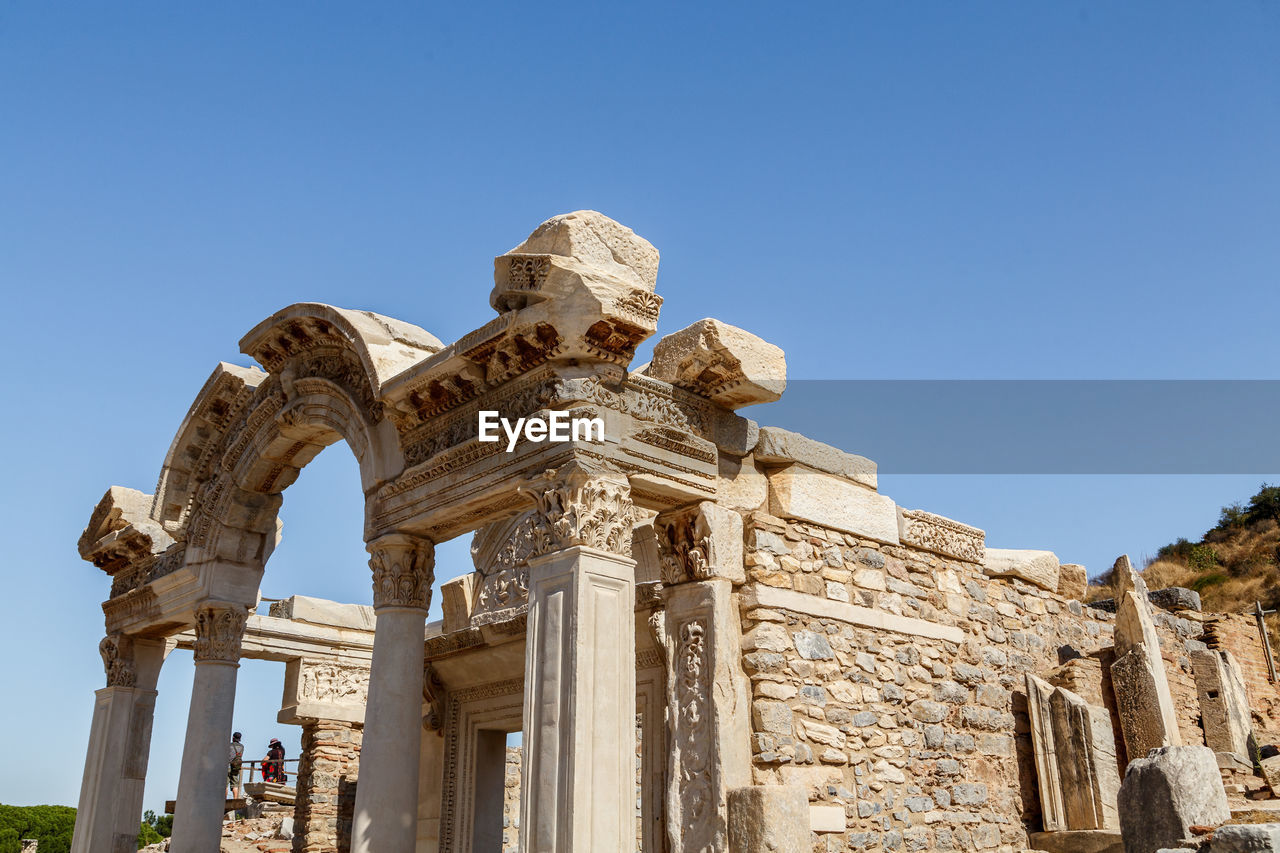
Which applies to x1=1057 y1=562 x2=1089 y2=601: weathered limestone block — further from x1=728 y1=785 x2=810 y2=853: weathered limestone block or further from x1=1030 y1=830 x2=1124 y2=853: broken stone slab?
x1=728 y1=785 x2=810 y2=853: weathered limestone block

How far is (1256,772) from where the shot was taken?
461 inches

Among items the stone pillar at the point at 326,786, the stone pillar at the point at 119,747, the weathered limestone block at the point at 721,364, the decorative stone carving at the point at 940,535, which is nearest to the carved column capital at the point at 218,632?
the stone pillar at the point at 119,747

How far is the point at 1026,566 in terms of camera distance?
963cm

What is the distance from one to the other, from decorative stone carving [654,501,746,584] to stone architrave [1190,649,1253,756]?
303 inches

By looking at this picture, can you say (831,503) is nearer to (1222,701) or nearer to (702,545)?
(702,545)

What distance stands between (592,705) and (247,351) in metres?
5.83

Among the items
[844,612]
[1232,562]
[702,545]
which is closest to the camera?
[702,545]

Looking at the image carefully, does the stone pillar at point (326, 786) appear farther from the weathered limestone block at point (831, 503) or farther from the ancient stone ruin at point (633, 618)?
the weathered limestone block at point (831, 503)

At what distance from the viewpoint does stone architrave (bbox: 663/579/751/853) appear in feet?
21.6

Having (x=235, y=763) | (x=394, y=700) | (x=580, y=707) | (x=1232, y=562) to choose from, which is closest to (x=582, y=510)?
(x=580, y=707)

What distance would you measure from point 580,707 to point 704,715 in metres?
1.23

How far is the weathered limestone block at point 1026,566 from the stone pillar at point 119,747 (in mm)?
9211

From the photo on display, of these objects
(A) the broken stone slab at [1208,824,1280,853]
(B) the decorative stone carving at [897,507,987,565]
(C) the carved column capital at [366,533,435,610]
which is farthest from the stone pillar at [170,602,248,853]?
(A) the broken stone slab at [1208,824,1280,853]

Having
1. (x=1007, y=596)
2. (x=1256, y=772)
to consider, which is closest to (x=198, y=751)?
(x=1007, y=596)
